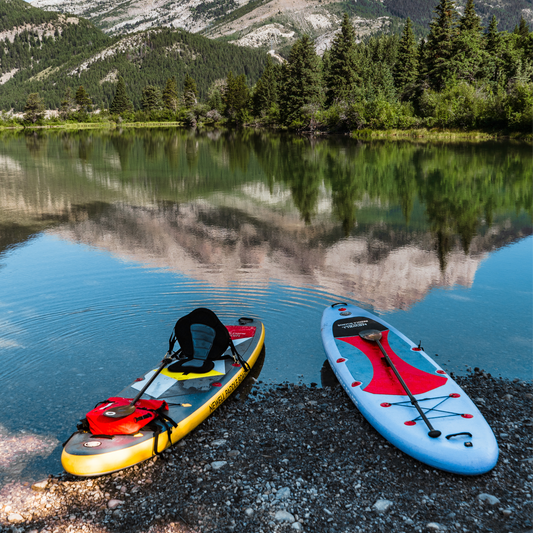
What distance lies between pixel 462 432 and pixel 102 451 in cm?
462

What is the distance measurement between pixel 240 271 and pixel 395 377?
7363mm

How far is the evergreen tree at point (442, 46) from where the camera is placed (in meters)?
73.5

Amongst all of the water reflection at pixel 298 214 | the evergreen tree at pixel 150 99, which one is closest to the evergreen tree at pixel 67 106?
the evergreen tree at pixel 150 99

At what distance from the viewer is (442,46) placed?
74.1 m

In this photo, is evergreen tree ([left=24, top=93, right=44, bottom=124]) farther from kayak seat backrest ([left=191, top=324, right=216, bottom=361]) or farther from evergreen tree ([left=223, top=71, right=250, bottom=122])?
kayak seat backrest ([left=191, top=324, right=216, bottom=361])

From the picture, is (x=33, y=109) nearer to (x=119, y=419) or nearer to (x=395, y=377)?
(x=119, y=419)

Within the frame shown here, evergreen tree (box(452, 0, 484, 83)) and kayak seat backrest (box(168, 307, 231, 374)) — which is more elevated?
evergreen tree (box(452, 0, 484, 83))

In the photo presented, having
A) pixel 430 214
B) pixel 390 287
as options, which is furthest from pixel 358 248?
pixel 430 214

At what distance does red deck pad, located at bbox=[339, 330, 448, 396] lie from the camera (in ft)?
24.2

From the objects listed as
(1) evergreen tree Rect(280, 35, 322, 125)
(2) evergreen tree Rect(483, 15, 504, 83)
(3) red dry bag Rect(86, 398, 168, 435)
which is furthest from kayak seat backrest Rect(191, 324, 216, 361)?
(1) evergreen tree Rect(280, 35, 322, 125)

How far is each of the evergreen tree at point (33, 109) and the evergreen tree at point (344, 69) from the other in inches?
3406

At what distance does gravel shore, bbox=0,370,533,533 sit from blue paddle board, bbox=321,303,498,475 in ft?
1.00

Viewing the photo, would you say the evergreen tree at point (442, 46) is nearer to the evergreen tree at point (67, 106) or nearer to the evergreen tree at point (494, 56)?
the evergreen tree at point (494, 56)

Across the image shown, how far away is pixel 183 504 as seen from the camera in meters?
5.75
